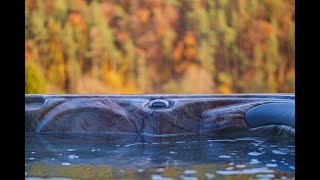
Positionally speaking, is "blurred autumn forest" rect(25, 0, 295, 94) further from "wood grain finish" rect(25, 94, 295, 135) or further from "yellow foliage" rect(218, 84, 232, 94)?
"wood grain finish" rect(25, 94, 295, 135)

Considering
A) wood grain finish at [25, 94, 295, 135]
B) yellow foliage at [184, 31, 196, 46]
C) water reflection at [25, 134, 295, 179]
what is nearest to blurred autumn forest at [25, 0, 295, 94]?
yellow foliage at [184, 31, 196, 46]

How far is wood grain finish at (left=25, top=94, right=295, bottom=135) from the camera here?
397 cm

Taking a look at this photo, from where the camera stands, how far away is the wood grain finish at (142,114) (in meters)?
3.97

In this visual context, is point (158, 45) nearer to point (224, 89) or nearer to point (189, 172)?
point (224, 89)

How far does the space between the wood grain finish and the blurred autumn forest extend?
1.10 ft

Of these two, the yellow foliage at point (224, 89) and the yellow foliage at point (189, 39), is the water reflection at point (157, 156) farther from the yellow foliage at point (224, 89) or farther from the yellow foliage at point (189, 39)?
the yellow foliage at point (189, 39)

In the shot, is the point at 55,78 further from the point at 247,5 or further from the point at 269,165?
the point at 269,165

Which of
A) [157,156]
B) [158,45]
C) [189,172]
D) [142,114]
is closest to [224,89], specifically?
[158,45]

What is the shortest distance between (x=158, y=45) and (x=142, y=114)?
0.93 metres

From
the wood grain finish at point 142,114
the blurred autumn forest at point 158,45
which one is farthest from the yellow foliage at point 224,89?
the wood grain finish at point 142,114

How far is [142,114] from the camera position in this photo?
4.00 meters

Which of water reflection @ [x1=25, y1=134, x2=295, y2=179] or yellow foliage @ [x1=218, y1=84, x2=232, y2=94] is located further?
yellow foliage @ [x1=218, y1=84, x2=232, y2=94]

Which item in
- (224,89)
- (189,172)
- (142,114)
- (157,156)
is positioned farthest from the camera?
(224,89)
